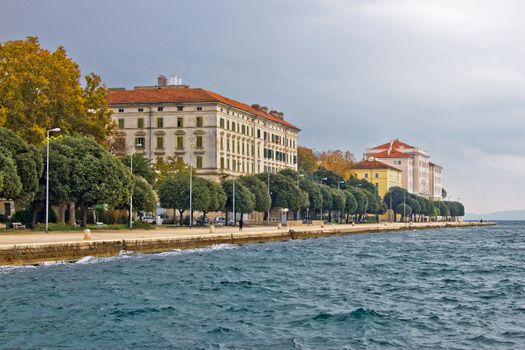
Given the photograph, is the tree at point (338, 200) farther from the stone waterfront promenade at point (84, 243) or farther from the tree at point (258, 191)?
the stone waterfront promenade at point (84, 243)

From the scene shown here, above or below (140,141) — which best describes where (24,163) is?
below

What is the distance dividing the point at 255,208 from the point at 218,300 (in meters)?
82.8

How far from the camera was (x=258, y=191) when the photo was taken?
115m

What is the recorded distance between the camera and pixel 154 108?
131 m

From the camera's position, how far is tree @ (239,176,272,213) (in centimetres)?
11512

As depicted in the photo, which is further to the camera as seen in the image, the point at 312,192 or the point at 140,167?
the point at 312,192

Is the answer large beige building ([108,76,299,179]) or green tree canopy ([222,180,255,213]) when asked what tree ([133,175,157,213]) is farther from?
large beige building ([108,76,299,179])

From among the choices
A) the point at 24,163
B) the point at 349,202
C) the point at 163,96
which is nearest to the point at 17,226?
the point at 24,163

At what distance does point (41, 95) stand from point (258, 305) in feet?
187

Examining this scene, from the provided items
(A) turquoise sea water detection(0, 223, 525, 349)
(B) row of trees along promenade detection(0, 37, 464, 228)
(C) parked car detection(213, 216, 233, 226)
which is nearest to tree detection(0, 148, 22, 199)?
(B) row of trees along promenade detection(0, 37, 464, 228)

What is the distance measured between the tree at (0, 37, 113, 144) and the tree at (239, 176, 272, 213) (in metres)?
29.4

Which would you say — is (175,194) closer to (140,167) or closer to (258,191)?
(140,167)

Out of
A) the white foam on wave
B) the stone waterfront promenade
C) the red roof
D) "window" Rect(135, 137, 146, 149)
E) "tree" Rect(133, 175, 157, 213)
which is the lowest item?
the white foam on wave

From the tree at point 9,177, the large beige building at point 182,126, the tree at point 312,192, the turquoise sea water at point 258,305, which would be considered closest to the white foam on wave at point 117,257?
the turquoise sea water at point 258,305
